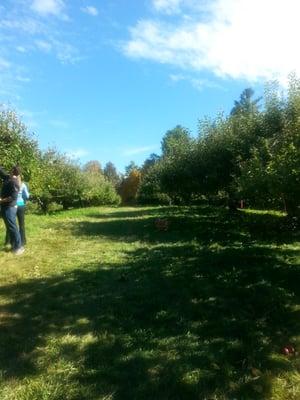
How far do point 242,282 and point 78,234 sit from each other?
330 inches

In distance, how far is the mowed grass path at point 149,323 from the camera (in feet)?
17.5

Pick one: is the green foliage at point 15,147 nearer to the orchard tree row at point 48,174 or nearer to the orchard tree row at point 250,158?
the orchard tree row at point 48,174

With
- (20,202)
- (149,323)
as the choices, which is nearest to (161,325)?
(149,323)

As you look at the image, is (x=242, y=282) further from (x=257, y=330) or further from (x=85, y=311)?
(x=85, y=311)

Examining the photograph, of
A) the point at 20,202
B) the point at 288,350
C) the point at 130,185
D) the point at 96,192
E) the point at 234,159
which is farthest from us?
the point at 130,185

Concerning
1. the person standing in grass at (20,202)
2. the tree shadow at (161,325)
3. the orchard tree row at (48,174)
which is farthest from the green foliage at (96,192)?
the tree shadow at (161,325)

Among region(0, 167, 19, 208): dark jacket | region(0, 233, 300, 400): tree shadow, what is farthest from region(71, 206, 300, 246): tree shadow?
region(0, 167, 19, 208): dark jacket

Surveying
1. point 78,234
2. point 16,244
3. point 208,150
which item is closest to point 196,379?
point 16,244

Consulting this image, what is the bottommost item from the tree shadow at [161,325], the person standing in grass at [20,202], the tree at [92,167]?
the tree shadow at [161,325]

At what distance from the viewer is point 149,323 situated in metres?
7.17

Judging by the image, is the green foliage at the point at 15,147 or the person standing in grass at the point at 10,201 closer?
the person standing in grass at the point at 10,201

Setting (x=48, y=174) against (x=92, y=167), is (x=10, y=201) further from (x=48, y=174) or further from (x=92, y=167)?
(x=92, y=167)

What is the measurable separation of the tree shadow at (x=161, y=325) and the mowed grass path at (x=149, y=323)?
16mm

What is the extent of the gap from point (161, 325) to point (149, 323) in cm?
19
